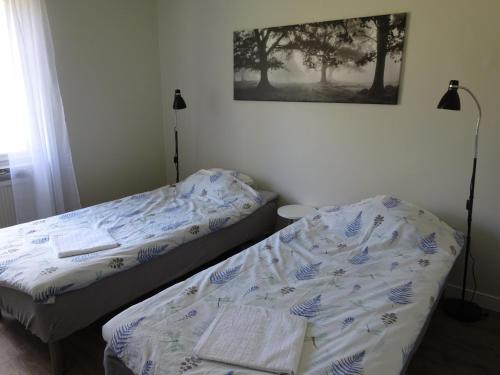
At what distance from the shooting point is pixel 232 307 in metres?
1.67

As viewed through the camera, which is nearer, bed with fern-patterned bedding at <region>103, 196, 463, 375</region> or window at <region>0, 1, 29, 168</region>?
bed with fern-patterned bedding at <region>103, 196, 463, 375</region>

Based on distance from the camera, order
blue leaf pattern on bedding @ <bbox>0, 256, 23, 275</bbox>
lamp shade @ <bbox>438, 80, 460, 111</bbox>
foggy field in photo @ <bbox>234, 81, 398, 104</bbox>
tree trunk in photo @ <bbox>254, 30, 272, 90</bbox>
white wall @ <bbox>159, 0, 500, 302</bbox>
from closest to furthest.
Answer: blue leaf pattern on bedding @ <bbox>0, 256, 23, 275</bbox>
lamp shade @ <bbox>438, 80, 460, 111</bbox>
white wall @ <bbox>159, 0, 500, 302</bbox>
foggy field in photo @ <bbox>234, 81, 398, 104</bbox>
tree trunk in photo @ <bbox>254, 30, 272, 90</bbox>

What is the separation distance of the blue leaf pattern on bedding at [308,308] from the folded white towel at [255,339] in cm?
7

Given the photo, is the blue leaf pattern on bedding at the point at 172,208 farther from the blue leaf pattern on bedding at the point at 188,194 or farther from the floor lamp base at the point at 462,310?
the floor lamp base at the point at 462,310

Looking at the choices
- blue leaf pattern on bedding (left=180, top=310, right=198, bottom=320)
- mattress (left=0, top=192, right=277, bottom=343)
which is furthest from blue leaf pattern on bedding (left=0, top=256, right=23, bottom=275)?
blue leaf pattern on bedding (left=180, top=310, right=198, bottom=320)

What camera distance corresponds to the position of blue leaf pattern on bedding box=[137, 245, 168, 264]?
7.27 ft

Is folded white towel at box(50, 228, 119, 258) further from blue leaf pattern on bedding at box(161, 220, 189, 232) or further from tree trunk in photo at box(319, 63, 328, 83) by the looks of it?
tree trunk in photo at box(319, 63, 328, 83)

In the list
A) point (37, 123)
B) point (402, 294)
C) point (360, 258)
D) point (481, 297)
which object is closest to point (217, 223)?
point (360, 258)

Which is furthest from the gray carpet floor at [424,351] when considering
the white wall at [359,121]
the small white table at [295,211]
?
the small white table at [295,211]

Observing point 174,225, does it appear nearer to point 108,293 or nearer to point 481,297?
point 108,293

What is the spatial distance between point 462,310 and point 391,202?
85 centimetres

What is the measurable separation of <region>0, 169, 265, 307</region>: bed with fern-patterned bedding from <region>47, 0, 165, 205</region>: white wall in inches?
25.3

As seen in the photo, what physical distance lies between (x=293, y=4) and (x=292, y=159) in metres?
1.24

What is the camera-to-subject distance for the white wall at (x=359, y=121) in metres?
2.37
